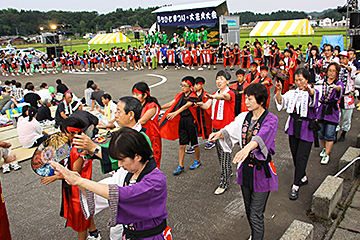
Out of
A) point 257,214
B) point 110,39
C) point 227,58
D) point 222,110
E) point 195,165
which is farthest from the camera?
point 110,39

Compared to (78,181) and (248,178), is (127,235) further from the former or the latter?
(248,178)

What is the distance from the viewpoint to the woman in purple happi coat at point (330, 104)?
4.66 m

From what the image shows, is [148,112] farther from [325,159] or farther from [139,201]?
[325,159]

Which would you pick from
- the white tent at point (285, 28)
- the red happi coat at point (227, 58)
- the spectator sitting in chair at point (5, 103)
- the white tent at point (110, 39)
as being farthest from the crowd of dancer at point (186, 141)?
the white tent at point (110, 39)

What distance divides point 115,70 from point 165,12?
229 inches

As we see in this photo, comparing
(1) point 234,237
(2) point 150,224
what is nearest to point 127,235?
(2) point 150,224

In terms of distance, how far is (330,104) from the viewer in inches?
189

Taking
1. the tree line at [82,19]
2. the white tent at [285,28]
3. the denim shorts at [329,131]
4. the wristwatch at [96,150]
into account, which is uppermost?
the tree line at [82,19]

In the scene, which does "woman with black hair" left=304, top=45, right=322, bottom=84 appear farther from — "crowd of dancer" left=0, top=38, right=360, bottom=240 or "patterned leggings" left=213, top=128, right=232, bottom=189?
"patterned leggings" left=213, top=128, right=232, bottom=189

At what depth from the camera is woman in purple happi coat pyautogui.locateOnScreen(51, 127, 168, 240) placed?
160 cm

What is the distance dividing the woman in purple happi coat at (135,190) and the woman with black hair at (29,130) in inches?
205

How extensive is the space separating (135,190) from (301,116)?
3023 mm

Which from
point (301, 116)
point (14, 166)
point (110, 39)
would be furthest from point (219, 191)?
point (110, 39)

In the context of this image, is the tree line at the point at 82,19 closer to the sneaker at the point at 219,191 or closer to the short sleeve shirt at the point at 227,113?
the short sleeve shirt at the point at 227,113
